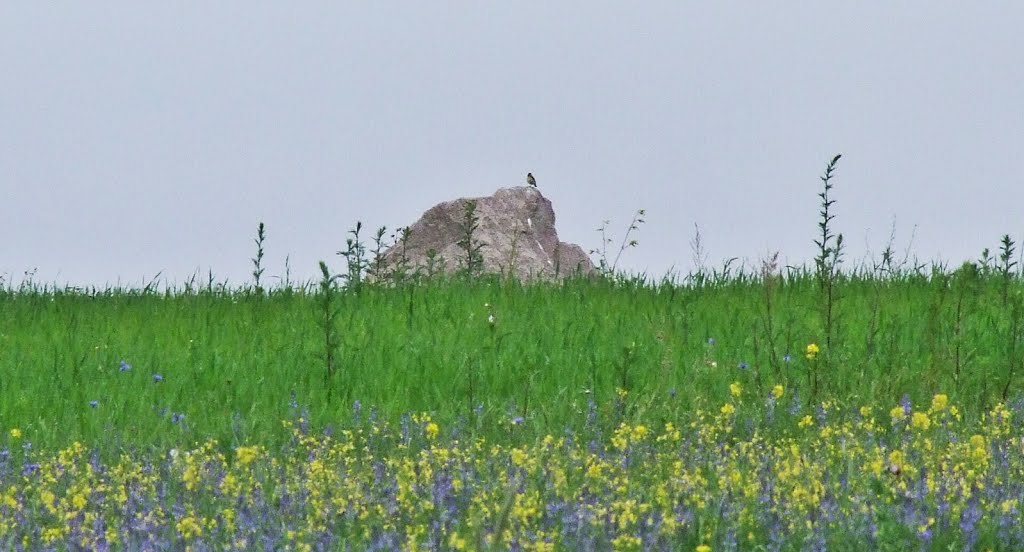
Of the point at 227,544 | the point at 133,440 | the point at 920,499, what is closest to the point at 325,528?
the point at 227,544

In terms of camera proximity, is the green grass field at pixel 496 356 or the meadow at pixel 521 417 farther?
the green grass field at pixel 496 356

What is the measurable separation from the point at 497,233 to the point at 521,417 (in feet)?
32.0

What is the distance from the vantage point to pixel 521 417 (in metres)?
6.48

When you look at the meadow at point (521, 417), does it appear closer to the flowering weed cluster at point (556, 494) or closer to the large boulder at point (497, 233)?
the flowering weed cluster at point (556, 494)

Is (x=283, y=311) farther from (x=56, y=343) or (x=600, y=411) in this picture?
(x=600, y=411)

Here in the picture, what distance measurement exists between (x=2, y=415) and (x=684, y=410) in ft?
13.9

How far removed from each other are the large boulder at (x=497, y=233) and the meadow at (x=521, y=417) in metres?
3.52

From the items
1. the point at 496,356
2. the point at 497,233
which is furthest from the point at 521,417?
the point at 497,233

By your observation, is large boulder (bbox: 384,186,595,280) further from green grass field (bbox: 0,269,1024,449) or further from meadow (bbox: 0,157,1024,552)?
green grass field (bbox: 0,269,1024,449)

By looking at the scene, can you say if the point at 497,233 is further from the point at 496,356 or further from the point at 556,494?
the point at 556,494

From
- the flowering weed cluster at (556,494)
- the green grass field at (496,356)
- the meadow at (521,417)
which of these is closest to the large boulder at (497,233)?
the meadow at (521,417)

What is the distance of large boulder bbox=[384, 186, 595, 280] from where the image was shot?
15711 mm

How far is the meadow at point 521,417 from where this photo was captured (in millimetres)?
4309

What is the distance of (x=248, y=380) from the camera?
26.3 ft
